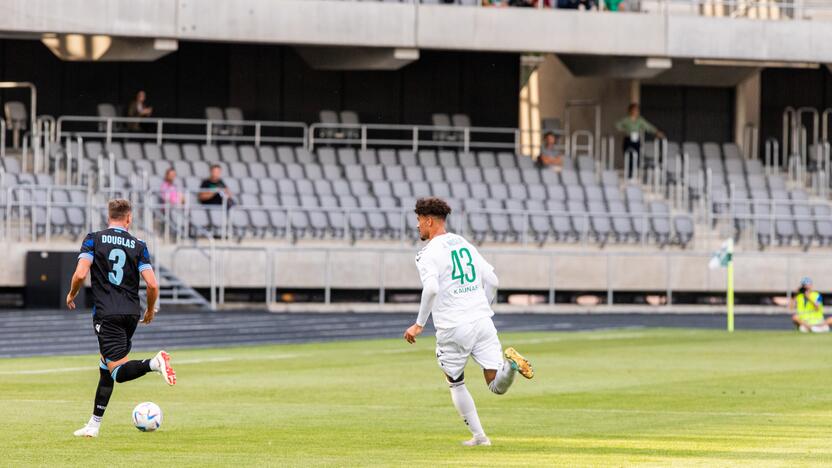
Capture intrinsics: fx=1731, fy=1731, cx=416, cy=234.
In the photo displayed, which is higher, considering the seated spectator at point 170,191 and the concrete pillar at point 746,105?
the concrete pillar at point 746,105

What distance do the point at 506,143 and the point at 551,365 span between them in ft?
76.7

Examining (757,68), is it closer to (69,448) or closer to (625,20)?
(625,20)

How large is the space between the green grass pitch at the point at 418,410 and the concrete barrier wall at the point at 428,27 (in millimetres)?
14646

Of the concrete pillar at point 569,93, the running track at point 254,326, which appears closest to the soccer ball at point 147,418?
Answer: the running track at point 254,326

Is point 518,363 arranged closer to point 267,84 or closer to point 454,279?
point 454,279

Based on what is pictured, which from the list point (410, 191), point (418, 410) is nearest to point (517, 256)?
point (410, 191)

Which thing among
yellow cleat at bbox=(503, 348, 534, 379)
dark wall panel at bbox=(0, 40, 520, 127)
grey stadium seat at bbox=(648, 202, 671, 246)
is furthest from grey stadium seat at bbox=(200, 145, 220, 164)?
yellow cleat at bbox=(503, 348, 534, 379)

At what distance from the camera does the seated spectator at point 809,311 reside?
102 feet

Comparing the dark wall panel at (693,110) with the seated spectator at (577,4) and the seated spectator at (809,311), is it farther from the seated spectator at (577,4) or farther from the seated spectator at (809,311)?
the seated spectator at (809,311)

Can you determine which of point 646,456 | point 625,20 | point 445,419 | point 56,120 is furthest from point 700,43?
point 646,456

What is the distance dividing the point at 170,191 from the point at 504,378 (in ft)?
79.5

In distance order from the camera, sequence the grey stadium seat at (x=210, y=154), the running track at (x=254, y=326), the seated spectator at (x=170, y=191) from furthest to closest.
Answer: the grey stadium seat at (x=210, y=154), the seated spectator at (x=170, y=191), the running track at (x=254, y=326)

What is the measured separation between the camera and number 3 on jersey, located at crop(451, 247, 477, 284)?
12352mm

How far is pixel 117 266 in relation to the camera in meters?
13.1
